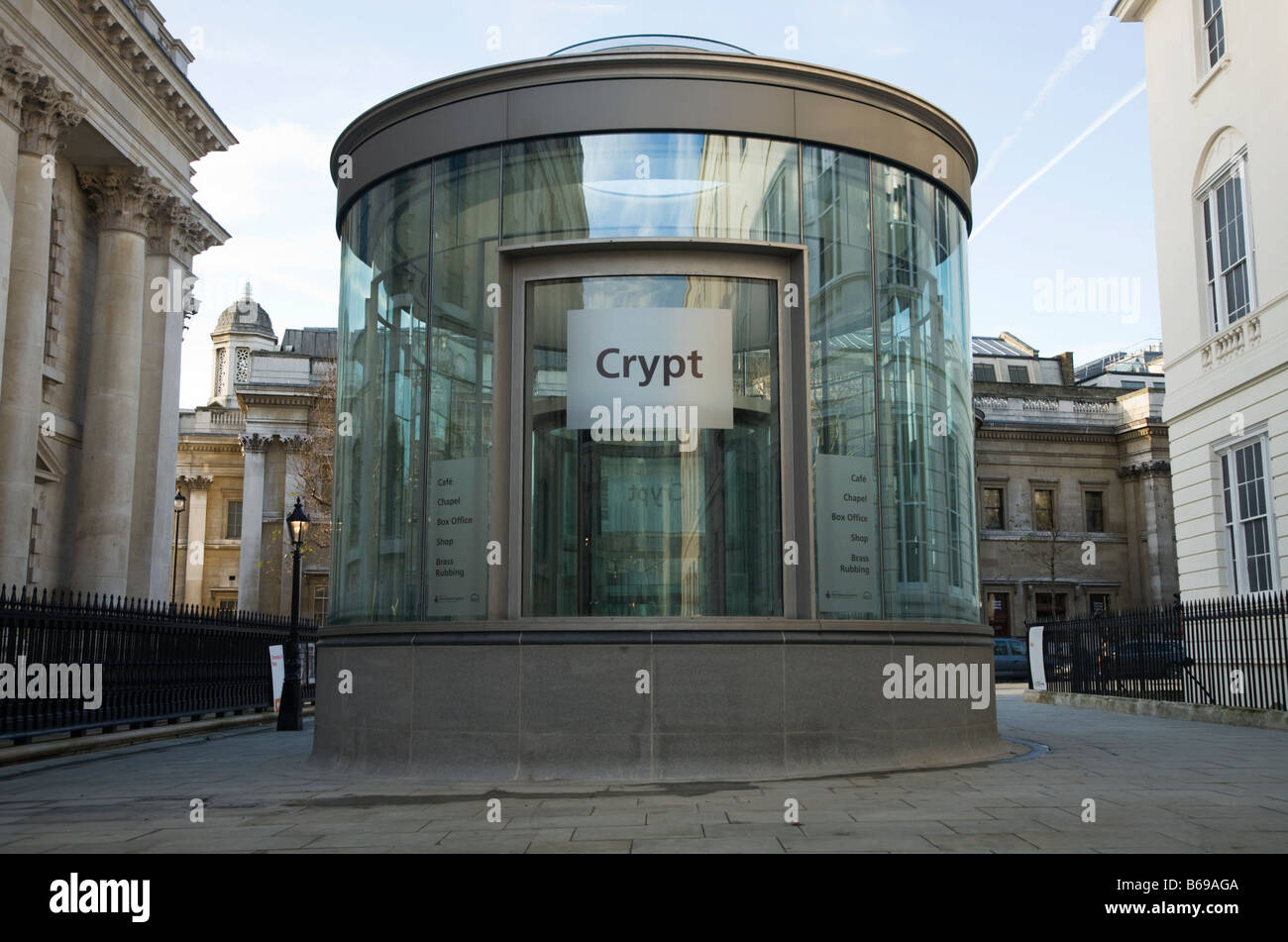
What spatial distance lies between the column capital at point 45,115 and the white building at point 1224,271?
2624 centimetres

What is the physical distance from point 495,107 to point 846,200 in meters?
3.93

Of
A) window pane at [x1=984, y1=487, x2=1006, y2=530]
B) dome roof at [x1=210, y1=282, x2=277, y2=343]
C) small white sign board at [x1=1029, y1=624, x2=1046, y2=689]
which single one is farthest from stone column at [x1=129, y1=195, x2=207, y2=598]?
dome roof at [x1=210, y1=282, x2=277, y2=343]

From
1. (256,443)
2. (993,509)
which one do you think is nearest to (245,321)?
(256,443)

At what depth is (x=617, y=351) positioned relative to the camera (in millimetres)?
11742

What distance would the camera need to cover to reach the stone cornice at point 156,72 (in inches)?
1176

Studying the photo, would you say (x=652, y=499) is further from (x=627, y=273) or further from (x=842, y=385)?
(x=842, y=385)

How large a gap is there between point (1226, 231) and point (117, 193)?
2915 centimetres

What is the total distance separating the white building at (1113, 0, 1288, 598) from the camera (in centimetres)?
2198

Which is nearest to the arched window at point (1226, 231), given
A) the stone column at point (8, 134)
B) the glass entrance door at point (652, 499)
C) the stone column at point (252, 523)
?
the glass entrance door at point (652, 499)

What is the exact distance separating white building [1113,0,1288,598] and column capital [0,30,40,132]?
26253mm

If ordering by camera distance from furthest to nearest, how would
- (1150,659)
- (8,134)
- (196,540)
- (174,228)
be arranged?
(196,540) → (174,228) → (8,134) → (1150,659)

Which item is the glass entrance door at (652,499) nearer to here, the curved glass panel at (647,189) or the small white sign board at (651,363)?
the small white sign board at (651,363)

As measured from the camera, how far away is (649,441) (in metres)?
11.6
